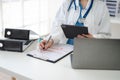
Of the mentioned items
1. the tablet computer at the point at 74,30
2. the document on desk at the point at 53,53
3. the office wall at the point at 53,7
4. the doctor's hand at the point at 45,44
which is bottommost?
the document on desk at the point at 53,53

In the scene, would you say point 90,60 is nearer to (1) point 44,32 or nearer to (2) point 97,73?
(2) point 97,73

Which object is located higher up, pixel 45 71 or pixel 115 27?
pixel 115 27

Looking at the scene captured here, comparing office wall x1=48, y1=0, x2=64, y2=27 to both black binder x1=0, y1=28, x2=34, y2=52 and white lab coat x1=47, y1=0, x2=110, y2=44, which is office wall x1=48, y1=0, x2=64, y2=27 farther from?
black binder x1=0, y1=28, x2=34, y2=52

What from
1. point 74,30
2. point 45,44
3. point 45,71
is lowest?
point 45,71

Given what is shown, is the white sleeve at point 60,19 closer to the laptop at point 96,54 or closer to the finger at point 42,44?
the finger at point 42,44

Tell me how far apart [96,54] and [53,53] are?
39 cm

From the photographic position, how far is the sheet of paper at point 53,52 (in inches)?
59.4

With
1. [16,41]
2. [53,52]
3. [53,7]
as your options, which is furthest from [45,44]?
[53,7]

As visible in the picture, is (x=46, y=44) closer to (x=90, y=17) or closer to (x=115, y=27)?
(x=90, y=17)

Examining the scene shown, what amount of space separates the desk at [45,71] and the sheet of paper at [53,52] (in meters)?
0.05

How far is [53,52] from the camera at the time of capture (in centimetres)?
160

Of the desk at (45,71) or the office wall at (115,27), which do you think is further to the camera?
the office wall at (115,27)

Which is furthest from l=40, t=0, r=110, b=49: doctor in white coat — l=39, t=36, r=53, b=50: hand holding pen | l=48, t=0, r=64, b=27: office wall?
l=48, t=0, r=64, b=27: office wall

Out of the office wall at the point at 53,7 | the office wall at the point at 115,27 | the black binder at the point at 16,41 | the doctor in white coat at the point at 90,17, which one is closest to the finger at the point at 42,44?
the black binder at the point at 16,41
